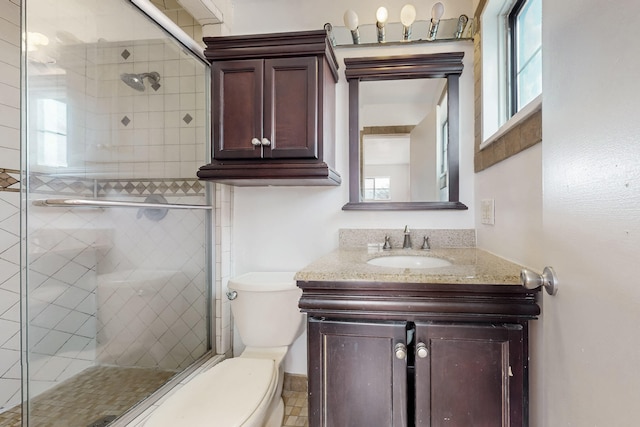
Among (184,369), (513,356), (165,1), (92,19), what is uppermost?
(165,1)

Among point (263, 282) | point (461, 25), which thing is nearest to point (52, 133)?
point (263, 282)

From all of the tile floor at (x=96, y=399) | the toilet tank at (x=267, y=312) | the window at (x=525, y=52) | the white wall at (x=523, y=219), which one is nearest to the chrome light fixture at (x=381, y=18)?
the window at (x=525, y=52)

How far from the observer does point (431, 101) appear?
1703 mm

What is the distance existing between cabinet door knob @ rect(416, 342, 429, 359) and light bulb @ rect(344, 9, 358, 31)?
156 centimetres

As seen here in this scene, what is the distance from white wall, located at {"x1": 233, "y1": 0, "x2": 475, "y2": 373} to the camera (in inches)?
65.9

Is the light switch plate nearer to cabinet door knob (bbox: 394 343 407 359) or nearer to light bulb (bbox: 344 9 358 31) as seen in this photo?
cabinet door knob (bbox: 394 343 407 359)

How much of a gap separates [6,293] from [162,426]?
4.52 feet

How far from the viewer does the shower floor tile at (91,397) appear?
1.19m

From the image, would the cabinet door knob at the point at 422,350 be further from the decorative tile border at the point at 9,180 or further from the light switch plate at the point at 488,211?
the decorative tile border at the point at 9,180

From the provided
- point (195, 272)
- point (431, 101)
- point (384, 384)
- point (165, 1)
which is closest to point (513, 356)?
point (384, 384)

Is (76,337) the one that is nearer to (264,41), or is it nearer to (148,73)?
(148,73)

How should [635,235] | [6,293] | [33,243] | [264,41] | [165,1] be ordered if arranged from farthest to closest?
[165,1] < [6,293] < [264,41] < [33,243] < [635,235]

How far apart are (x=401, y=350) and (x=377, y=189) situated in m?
0.97

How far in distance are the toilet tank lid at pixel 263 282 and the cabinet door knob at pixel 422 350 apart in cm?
70
